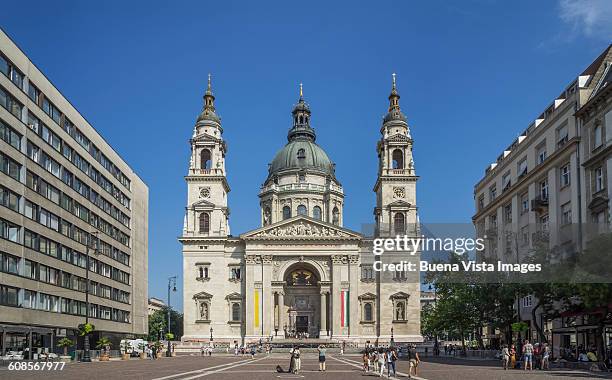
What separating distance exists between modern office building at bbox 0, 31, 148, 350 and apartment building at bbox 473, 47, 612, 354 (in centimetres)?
3280

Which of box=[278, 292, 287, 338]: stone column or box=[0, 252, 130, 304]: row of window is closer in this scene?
box=[0, 252, 130, 304]: row of window

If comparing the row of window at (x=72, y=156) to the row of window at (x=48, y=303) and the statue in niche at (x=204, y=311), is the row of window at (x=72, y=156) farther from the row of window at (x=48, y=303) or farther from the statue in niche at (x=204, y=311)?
the statue in niche at (x=204, y=311)

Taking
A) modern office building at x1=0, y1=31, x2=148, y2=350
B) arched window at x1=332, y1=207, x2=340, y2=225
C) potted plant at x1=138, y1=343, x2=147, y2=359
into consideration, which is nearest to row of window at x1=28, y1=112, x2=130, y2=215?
modern office building at x1=0, y1=31, x2=148, y2=350

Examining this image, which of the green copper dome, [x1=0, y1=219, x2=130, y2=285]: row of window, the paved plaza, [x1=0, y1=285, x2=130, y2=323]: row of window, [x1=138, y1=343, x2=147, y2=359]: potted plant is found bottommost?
[x1=138, y1=343, x2=147, y2=359]: potted plant

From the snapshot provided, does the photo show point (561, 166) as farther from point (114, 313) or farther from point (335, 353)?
point (114, 313)

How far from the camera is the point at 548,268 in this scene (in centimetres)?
4619

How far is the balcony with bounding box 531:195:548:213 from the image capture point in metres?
55.7

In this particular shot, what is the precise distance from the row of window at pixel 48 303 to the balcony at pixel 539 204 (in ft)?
125

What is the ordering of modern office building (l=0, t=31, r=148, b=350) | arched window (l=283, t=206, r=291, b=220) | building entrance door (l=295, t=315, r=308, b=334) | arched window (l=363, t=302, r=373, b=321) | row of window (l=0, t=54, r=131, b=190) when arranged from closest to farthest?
modern office building (l=0, t=31, r=148, b=350) < row of window (l=0, t=54, r=131, b=190) < arched window (l=363, t=302, r=373, b=321) < building entrance door (l=295, t=315, r=308, b=334) < arched window (l=283, t=206, r=291, b=220)

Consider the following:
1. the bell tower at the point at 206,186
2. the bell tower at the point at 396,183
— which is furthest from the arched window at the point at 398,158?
the bell tower at the point at 206,186

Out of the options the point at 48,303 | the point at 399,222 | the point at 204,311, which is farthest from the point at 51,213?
the point at 399,222

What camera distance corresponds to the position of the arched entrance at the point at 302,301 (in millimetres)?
110000

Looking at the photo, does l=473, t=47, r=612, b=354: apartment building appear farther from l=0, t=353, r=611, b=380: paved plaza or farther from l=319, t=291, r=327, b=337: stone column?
l=319, t=291, r=327, b=337: stone column

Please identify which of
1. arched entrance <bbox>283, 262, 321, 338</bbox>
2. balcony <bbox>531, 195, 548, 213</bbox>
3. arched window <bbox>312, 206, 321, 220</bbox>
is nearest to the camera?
balcony <bbox>531, 195, 548, 213</bbox>
